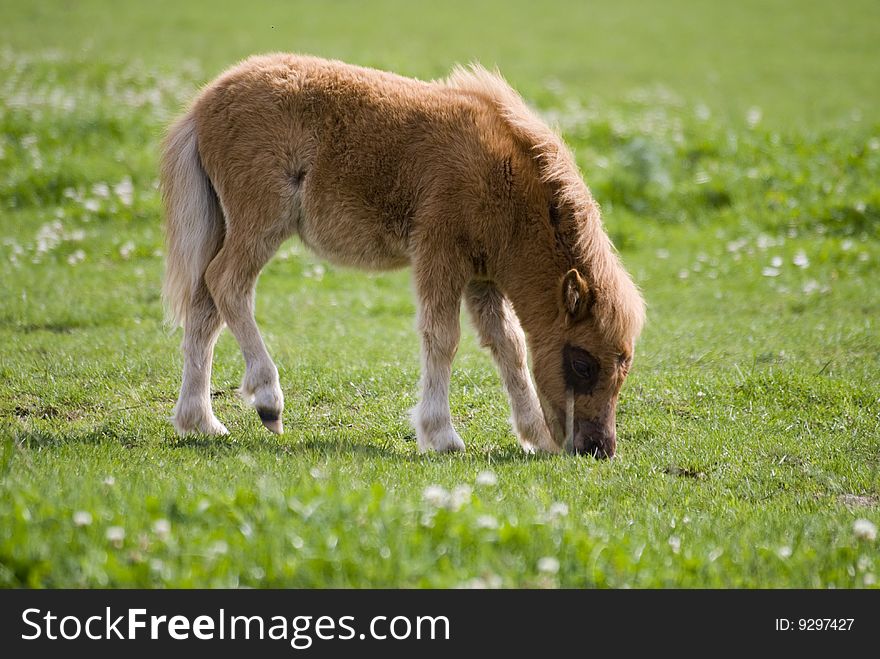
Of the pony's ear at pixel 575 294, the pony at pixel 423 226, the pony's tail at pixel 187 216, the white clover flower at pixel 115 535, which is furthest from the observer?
the pony's tail at pixel 187 216

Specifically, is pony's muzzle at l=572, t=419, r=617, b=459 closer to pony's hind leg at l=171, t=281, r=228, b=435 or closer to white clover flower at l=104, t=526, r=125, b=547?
pony's hind leg at l=171, t=281, r=228, b=435

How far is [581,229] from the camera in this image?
20.3ft

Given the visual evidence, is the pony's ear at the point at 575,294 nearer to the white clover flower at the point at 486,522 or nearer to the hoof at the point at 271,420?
the hoof at the point at 271,420

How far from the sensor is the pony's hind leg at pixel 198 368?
6.46 metres

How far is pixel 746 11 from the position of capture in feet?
104

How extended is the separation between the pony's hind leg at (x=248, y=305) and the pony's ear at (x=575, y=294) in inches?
76.3

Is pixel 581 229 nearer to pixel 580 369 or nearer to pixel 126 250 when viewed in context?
pixel 580 369

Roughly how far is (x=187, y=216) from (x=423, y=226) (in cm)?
172

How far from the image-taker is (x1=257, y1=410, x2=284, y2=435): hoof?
6410 mm

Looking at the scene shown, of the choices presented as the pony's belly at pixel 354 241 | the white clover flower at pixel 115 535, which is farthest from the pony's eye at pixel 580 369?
the white clover flower at pixel 115 535

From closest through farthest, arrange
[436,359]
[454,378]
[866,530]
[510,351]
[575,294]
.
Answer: [866,530] → [575,294] → [436,359] → [510,351] → [454,378]

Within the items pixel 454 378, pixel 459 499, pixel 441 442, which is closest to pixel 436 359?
pixel 441 442

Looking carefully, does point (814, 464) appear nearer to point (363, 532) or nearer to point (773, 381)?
point (773, 381)
